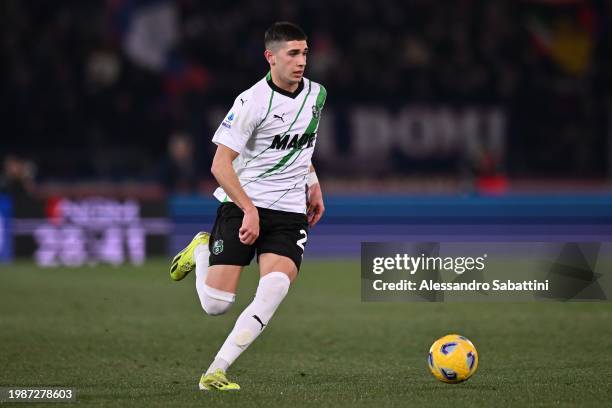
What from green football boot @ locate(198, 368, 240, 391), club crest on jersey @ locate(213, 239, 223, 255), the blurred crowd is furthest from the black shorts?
the blurred crowd

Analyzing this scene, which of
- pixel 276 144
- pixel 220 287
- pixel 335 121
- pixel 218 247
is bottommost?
pixel 220 287

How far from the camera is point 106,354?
27.7 ft

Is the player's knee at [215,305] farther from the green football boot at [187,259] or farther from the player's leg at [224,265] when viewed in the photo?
the green football boot at [187,259]

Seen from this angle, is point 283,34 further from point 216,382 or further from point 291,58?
point 216,382

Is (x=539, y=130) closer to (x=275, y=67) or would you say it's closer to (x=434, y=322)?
(x=434, y=322)

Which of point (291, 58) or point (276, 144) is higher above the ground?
point (291, 58)

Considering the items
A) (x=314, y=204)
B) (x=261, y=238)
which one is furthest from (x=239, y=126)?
(x=314, y=204)

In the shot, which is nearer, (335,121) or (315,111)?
(315,111)

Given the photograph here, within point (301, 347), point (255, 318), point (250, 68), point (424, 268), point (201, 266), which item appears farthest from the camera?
point (250, 68)

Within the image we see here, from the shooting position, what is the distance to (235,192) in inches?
255

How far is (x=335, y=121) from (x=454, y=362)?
15800 millimetres

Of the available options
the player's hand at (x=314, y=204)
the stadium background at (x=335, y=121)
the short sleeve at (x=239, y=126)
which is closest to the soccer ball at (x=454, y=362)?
A: the player's hand at (x=314, y=204)

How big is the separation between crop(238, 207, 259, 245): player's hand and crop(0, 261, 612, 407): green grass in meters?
0.86

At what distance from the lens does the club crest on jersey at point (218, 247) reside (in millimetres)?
6684
